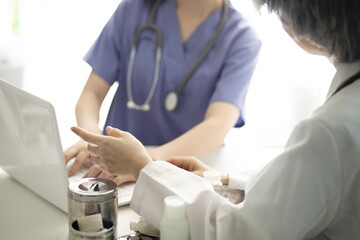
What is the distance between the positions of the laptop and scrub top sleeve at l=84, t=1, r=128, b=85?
20.9 inches

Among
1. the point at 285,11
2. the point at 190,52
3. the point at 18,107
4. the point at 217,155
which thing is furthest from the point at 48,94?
the point at 285,11

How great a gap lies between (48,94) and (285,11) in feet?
5.96

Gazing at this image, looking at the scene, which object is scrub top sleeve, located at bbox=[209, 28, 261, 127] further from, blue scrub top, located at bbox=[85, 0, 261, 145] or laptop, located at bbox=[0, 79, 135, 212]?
laptop, located at bbox=[0, 79, 135, 212]

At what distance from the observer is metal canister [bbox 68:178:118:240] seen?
0.83 metres

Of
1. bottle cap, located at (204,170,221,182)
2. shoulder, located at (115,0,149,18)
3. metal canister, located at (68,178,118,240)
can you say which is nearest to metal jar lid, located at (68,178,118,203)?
metal canister, located at (68,178,118,240)

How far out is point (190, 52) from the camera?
1.61 m

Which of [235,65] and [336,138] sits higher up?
[336,138]

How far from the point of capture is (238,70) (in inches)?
60.9

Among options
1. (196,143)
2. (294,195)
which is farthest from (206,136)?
(294,195)

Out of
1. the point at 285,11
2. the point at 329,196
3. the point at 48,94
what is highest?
the point at 285,11

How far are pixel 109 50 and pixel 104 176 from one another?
58 centimetres

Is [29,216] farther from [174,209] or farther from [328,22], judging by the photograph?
[328,22]

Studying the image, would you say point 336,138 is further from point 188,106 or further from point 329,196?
point 188,106

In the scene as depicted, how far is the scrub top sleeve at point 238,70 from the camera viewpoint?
1515 millimetres
